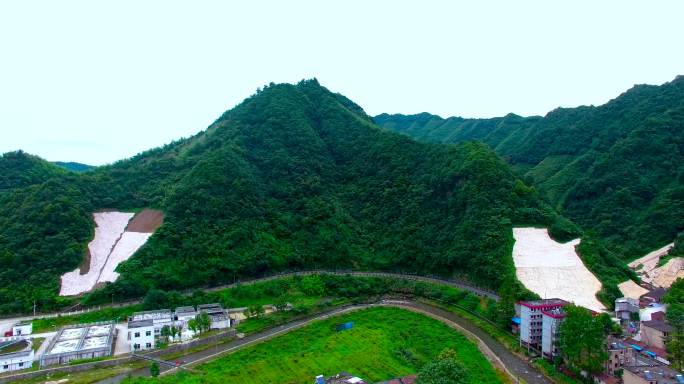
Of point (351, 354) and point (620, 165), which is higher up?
point (620, 165)

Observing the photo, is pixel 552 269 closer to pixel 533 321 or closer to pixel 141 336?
pixel 533 321

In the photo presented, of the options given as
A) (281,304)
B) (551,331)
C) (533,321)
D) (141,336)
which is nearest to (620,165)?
(533,321)

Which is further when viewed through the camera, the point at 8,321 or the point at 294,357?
→ the point at 8,321

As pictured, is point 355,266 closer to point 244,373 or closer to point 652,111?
point 244,373

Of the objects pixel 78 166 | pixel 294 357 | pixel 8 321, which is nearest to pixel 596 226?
pixel 294 357

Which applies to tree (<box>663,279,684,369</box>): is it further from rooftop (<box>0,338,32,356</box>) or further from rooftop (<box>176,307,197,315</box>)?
rooftop (<box>0,338,32,356</box>)
